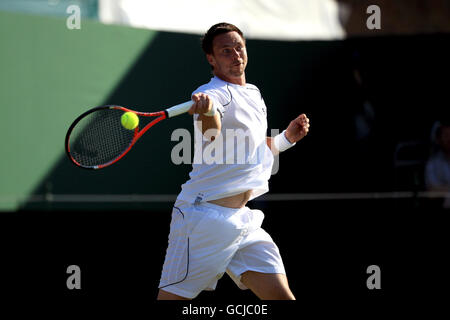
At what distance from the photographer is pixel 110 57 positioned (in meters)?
6.27

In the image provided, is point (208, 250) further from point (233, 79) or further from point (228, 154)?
point (233, 79)

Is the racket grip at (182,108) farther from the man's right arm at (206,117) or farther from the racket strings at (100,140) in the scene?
the racket strings at (100,140)

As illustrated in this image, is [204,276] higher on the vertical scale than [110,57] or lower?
lower

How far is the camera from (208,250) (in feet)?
9.29

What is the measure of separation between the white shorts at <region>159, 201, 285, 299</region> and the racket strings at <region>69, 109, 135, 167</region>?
348 millimetres

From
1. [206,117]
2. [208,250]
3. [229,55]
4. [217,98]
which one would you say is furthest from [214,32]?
[208,250]

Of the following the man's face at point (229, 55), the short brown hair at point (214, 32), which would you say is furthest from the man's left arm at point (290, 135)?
the short brown hair at point (214, 32)

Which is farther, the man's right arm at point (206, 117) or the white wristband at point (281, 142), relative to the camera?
the white wristband at point (281, 142)

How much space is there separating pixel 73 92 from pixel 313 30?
3668mm

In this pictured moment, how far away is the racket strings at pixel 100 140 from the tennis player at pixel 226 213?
0.31 meters

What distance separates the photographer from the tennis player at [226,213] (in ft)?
9.29
